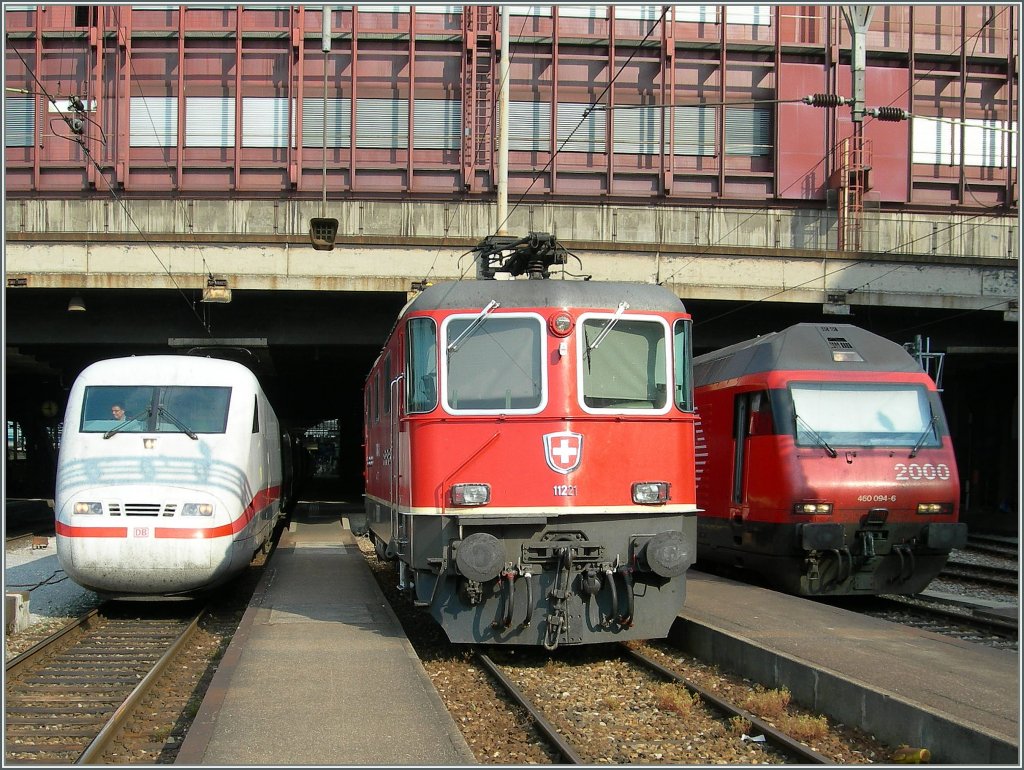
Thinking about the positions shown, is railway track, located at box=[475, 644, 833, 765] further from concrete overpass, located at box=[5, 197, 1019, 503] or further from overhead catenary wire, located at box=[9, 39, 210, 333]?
overhead catenary wire, located at box=[9, 39, 210, 333]

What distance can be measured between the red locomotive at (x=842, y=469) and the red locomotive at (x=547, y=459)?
2.93 metres

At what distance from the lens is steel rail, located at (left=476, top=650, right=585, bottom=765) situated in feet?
19.9

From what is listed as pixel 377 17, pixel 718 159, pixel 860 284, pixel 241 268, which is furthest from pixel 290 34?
pixel 860 284

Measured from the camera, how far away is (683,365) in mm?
9078

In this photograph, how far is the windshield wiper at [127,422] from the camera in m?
11.1

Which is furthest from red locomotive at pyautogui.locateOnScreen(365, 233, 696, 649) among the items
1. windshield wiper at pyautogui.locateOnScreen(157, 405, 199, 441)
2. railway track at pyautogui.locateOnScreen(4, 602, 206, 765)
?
windshield wiper at pyautogui.locateOnScreen(157, 405, 199, 441)

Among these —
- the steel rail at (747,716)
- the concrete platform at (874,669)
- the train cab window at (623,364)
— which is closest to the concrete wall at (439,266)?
the concrete platform at (874,669)

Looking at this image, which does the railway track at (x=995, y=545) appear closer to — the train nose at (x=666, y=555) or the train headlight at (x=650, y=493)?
the train headlight at (x=650, y=493)

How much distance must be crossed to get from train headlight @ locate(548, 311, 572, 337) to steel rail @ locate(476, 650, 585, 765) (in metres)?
2.89

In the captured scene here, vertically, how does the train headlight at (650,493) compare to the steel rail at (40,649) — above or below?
above

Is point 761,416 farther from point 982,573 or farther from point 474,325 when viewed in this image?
point 982,573

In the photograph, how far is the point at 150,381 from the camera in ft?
38.2

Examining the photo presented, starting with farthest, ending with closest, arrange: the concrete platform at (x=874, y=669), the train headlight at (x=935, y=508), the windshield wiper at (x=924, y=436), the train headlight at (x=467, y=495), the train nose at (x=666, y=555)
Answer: the windshield wiper at (x=924, y=436), the train headlight at (x=935, y=508), the train headlight at (x=467, y=495), the train nose at (x=666, y=555), the concrete platform at (x=874, y=669)

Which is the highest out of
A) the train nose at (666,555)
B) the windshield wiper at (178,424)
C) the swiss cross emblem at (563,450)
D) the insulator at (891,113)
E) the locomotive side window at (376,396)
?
the insulator at (891,113)
